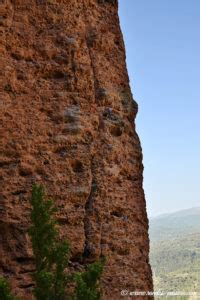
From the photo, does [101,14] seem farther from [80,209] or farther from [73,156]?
[80,209]

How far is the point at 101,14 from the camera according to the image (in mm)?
17062

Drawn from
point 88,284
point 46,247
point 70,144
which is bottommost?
point 88,284

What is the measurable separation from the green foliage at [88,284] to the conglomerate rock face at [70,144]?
1.97 metres

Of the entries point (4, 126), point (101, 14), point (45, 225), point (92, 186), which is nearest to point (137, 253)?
point (92, 186)

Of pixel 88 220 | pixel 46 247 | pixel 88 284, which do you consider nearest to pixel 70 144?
pixel 88 220

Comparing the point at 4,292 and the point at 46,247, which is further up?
the point at 46,247

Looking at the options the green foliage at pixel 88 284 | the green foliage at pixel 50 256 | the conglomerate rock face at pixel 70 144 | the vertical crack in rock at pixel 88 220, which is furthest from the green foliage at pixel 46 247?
the vertical crack in rock at pixel 88 220

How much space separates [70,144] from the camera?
46.8 feet

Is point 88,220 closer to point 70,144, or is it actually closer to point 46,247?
point 70,144

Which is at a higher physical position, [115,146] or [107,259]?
[115,146]

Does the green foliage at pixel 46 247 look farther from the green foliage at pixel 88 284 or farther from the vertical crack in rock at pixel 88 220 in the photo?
the vertical crack in rock at pixel 88 220

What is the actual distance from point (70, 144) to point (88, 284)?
4521mm

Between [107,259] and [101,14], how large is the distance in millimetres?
8377

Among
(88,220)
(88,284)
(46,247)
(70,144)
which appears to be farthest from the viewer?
(70,144)
